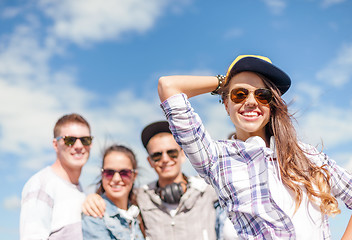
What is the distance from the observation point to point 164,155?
209 inches

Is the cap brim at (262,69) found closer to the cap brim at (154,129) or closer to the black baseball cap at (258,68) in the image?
the black baseball cap at (258,68)

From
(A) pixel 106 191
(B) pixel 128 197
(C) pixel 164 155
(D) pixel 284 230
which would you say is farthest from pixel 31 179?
(D) pixel 284 230

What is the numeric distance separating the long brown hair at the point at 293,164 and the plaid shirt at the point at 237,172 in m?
0.12

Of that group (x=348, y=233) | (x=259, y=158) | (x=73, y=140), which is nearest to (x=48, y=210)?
(x=73, y=140)

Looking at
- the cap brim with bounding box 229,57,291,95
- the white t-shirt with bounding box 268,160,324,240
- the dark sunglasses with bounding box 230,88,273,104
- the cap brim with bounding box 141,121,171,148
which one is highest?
the cap brim with bounding box 141,121,171,148

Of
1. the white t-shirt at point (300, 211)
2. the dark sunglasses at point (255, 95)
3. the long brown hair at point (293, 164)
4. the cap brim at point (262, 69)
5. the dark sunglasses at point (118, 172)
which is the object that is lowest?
the white t-shirt at point (300, 211)

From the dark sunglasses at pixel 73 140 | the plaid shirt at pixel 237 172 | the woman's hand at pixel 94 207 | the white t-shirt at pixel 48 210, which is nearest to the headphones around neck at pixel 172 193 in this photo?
the woman's hand at pixel 94 207

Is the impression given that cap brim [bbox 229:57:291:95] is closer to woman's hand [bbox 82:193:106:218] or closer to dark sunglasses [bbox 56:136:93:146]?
woman's hand [bbox 82:193:106:218]

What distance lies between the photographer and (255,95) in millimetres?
2691

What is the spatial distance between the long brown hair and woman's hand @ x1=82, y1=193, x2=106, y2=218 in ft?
9.14

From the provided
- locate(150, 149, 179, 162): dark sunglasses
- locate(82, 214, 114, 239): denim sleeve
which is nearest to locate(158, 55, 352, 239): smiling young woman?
locate(150, 149, 179, 162): dark sunglasses

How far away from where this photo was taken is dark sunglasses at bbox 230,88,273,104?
105 inches

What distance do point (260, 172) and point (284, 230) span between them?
424mm

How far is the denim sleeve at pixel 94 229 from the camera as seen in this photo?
4.63 metres
